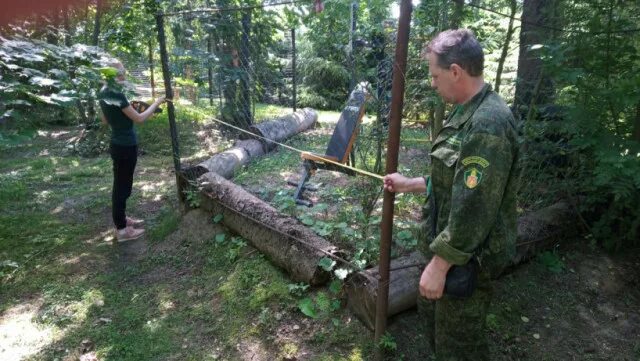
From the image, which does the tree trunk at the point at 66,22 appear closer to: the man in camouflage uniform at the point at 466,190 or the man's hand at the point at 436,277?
the man in camouflage uniform at the point at 466,190

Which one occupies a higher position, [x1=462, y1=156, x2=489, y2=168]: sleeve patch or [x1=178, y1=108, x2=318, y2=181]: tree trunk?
[x1=462, y1=156, x2=489, y2=168]: sleeve patch

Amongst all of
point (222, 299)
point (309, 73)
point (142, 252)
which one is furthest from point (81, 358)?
point (309, 73)

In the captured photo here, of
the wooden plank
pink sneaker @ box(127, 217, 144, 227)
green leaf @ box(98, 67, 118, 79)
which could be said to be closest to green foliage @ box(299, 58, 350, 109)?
the wooden plank

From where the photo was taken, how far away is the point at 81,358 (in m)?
2.70

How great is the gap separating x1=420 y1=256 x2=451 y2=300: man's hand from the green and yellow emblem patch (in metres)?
0.34

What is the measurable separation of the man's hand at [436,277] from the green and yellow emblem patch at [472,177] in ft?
1.10

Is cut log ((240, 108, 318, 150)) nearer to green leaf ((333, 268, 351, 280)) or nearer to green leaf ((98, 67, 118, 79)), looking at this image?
green leaf ((98, 67, 118, 79))

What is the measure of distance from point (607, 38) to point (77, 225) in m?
5.12

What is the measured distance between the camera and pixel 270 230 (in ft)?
11.1

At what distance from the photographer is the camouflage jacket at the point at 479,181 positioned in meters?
1.56

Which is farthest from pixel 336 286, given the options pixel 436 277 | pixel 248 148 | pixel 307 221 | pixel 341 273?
pixel 248 148

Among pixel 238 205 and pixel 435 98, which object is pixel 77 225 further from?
pixel 435 98

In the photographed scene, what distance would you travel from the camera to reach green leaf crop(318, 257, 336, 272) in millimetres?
2766

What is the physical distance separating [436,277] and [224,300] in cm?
195
